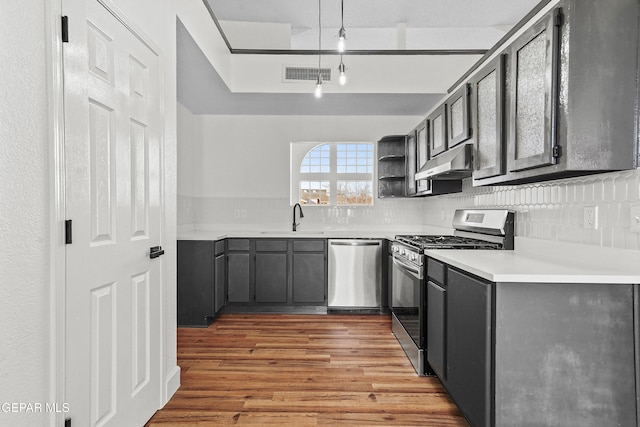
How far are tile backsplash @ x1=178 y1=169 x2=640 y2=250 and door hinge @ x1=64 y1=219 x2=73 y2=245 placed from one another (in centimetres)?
238

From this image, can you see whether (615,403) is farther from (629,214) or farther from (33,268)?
(33,268)

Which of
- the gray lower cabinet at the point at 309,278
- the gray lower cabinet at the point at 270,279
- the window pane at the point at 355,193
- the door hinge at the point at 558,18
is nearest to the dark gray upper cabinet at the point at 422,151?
the window pane at the point at 355,193

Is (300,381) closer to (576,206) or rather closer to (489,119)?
(576,206)

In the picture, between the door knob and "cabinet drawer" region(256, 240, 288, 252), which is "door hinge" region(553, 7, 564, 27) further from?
"cabinet drawer" region(256, 240, 288, 252)

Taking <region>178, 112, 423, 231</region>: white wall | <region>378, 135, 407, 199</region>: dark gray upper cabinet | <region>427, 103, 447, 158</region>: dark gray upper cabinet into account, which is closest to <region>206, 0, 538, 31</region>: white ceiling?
<region>178, 112, 423, 231</region>: white wall

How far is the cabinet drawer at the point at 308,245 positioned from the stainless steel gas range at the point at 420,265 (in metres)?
1.01

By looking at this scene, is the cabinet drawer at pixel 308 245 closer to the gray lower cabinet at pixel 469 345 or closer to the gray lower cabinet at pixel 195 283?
the gray lower cabinet at pixel 195 283

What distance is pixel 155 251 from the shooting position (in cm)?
206

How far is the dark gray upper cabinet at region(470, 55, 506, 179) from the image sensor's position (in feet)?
7.19

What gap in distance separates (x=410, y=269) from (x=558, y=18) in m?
1.83

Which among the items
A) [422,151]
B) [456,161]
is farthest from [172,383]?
[422,151]

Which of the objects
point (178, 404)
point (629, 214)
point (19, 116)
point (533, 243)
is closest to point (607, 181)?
point (629, 214)

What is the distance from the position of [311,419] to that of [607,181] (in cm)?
199

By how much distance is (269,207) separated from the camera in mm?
4871
